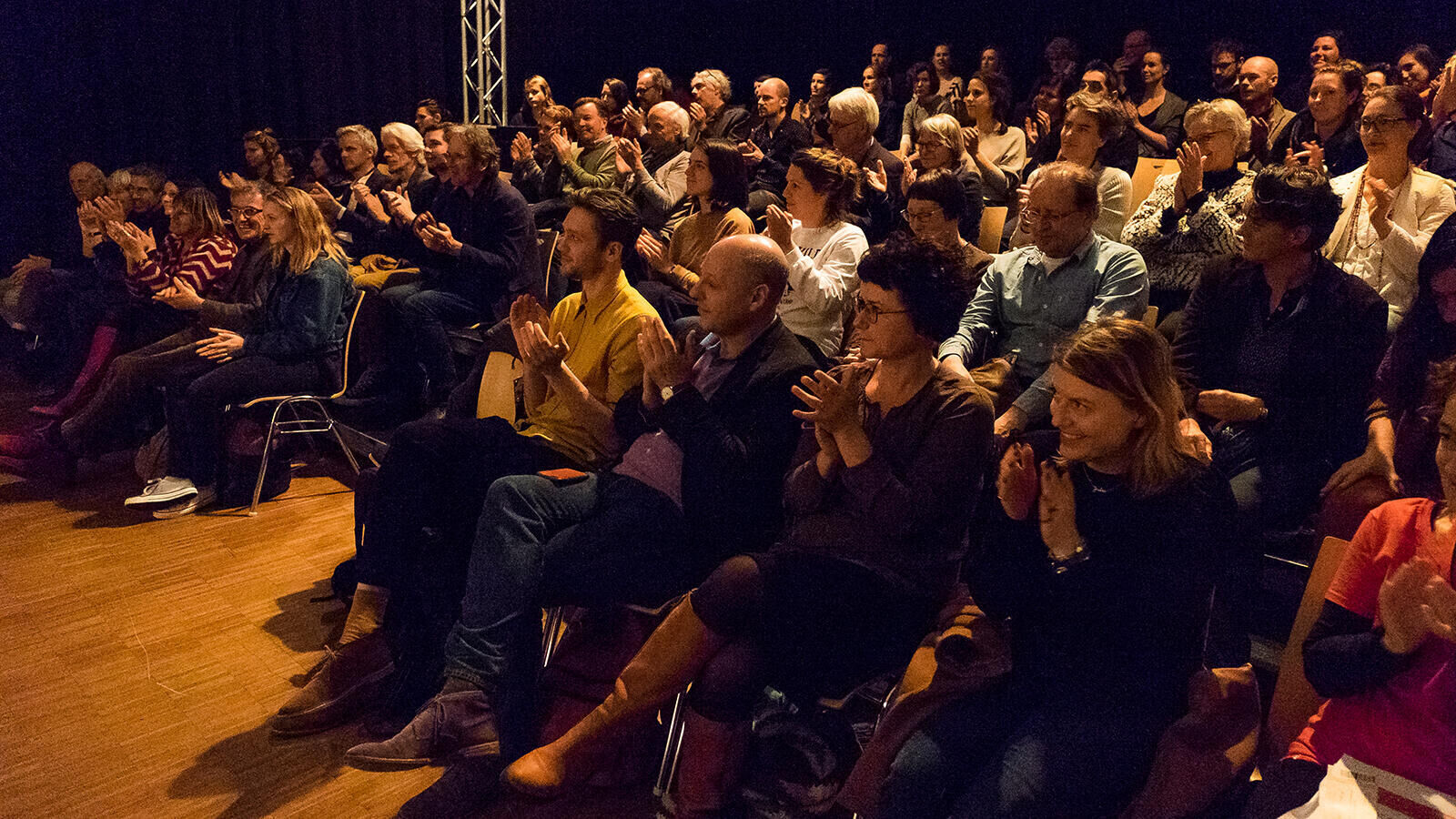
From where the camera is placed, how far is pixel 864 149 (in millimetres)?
4410

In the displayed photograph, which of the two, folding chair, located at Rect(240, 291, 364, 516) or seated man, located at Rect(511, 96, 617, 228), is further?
seated man, located at Rect(511, 96, 617, 228)

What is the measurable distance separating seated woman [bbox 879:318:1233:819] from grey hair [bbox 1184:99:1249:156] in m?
1.81

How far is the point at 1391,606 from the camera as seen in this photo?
1.50m

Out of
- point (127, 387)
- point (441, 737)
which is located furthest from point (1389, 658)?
point (127, 387)

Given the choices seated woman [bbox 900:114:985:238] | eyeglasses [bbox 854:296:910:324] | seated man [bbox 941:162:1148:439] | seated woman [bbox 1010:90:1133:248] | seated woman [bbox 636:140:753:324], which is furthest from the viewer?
seated woman [bbox 900:114:985:238]

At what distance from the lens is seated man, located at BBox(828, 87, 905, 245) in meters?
4.29

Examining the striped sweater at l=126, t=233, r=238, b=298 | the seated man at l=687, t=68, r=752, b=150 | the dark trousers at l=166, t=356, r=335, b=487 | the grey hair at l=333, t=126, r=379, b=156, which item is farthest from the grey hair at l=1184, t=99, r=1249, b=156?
the grey hair at l=333, t=126, r=379, b=156

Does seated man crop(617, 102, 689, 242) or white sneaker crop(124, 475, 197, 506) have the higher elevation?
seated man crop(617, 102, 689, 242)

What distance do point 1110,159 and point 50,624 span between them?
4.00 m

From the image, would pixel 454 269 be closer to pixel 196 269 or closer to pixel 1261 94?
pixel 196 269

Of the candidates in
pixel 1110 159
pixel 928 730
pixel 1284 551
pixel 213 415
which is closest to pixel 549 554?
pixel 928 730

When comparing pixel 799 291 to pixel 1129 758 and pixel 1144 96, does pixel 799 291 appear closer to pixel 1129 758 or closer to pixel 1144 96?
pixel 1129 758

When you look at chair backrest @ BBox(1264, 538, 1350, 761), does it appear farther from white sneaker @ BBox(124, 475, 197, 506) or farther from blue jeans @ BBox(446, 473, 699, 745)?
white sneaker @ BBox(124, 475, 197, 506)

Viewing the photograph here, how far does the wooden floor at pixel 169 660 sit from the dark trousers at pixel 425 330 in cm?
60
